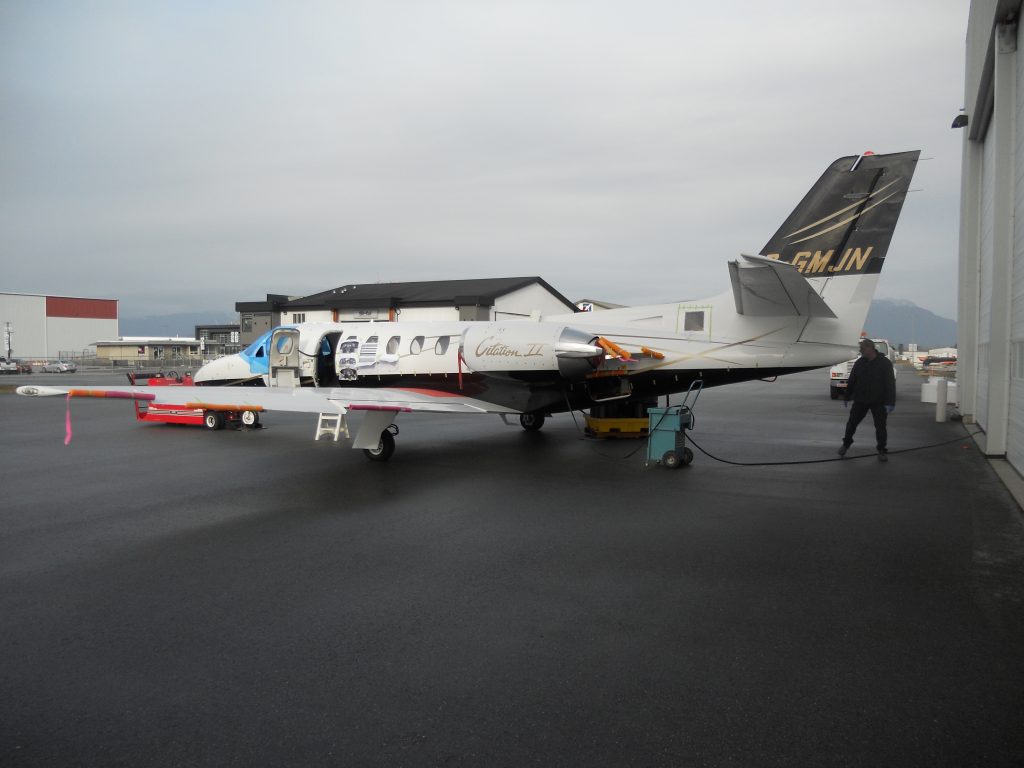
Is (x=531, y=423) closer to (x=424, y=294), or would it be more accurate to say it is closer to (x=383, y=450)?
(x=383, y=450)

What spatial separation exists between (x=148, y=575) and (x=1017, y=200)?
12694 millimetres

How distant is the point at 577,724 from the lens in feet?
11.1

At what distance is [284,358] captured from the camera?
14.4 m

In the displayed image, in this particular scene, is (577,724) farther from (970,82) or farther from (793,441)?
(970,82)

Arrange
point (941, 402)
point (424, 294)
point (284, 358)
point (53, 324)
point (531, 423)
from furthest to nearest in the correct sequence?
1. point (53, 324)
2. point (424, 294)
3. point (941, 402)
4. point (531, 423)
5. point (284, 358)

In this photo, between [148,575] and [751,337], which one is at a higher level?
[751,337]

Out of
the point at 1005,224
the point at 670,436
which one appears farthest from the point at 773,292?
the point at 1005,224

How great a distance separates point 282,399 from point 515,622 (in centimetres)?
696

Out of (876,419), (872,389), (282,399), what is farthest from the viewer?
(876,419)

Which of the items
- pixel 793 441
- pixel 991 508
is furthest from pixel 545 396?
pixel 991 508

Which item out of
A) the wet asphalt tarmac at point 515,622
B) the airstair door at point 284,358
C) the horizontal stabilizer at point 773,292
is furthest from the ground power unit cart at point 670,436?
the airstair door at point 284,358

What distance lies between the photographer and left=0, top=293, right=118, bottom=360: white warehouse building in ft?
288

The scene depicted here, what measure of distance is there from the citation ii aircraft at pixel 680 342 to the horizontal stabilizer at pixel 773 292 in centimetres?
3

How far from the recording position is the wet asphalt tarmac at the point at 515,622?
330 cm
